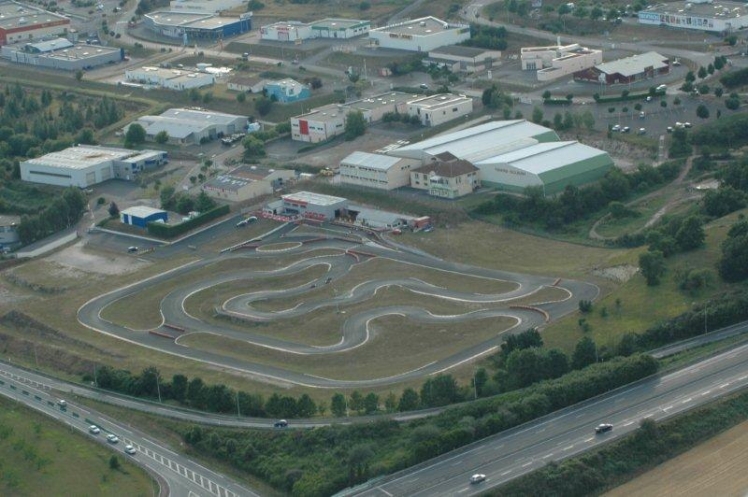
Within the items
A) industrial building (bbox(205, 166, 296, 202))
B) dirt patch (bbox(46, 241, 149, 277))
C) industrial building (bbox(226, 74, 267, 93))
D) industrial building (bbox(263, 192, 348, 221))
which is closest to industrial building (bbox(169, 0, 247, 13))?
industrial building (bbox(226, 74, 267, 93))

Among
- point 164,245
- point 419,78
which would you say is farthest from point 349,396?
point 419,78

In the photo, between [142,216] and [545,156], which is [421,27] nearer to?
[545,156]

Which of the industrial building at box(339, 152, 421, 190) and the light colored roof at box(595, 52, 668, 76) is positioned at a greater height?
the light colored roof at box(595, 52, 668, 76)

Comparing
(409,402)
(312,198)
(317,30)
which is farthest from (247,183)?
(317,30)

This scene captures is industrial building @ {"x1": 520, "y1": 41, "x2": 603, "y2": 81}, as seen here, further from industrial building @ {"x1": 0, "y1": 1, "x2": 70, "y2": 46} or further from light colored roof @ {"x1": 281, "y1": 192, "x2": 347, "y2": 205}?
industrial building @ {"x1": 0, "y1": 1, "x2": 70, "y2": 46}

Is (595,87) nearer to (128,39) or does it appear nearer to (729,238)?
(729,238)

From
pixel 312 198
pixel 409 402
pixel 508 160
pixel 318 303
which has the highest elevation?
pixel 508 160
